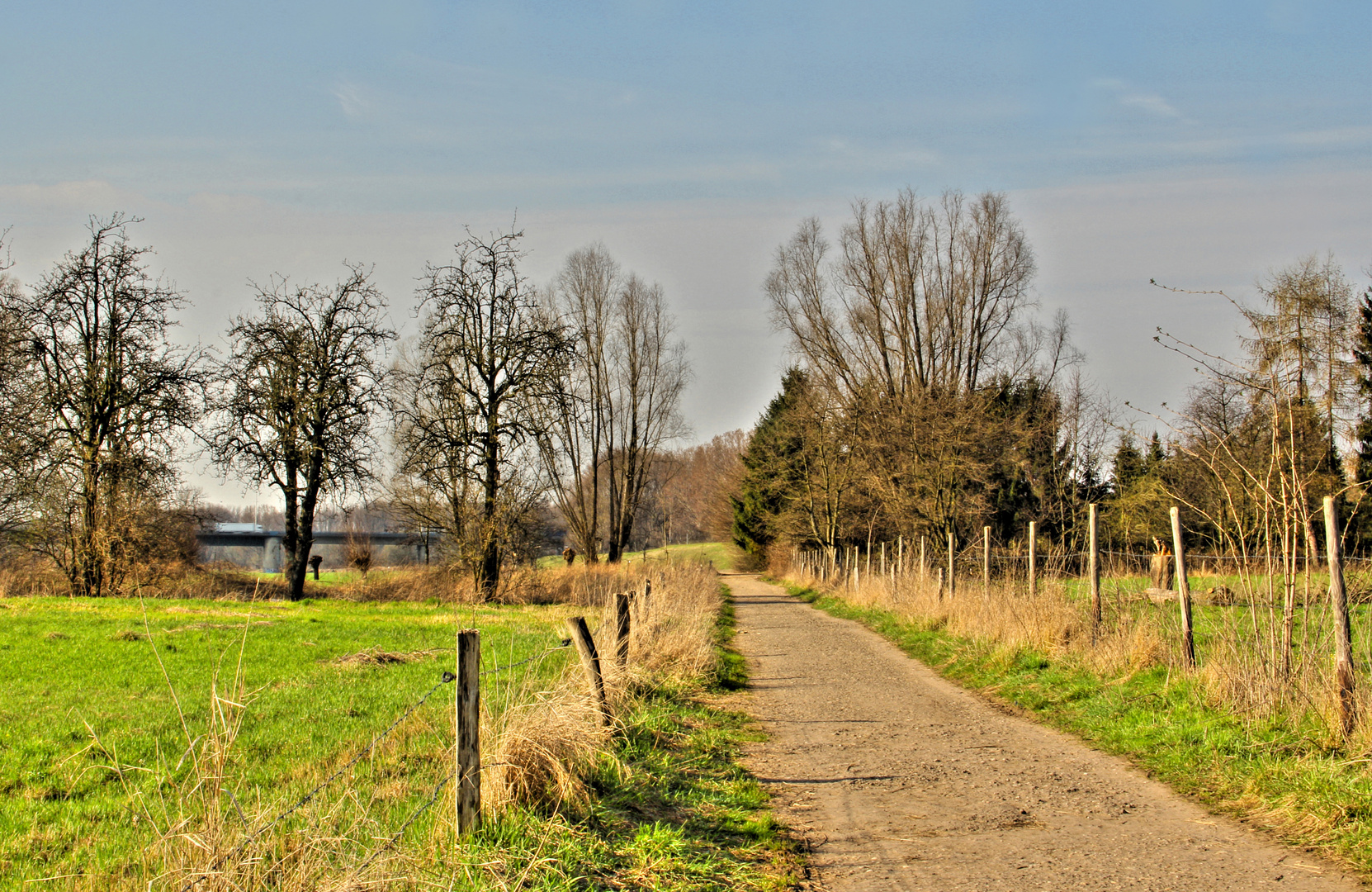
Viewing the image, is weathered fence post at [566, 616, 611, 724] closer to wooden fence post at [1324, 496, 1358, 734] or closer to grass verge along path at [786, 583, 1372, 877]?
grass verge along path at [786, 583, 1372, 877]

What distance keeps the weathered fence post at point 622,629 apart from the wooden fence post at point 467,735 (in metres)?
4.62

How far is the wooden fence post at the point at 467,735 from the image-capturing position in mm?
4684

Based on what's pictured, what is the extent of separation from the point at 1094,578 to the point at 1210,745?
4.49 metres

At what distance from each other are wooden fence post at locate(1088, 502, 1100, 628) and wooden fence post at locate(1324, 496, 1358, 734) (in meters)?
4.22

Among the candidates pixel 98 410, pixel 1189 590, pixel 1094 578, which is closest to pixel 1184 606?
pixel 1189 590

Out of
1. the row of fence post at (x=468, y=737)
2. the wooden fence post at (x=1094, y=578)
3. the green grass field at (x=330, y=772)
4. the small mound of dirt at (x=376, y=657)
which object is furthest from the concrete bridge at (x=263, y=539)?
the row of fence post at (x=468, y=737)

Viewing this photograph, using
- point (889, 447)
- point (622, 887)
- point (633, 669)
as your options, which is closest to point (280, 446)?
point (889, 447)

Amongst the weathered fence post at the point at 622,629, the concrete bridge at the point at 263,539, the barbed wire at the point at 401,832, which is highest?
the weathered fence post at the point at 622,629

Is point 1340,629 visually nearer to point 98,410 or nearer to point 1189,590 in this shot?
point 1189,590

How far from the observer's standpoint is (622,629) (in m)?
10.0

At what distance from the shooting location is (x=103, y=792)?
6.74m

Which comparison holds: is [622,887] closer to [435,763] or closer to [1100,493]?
[435,763]

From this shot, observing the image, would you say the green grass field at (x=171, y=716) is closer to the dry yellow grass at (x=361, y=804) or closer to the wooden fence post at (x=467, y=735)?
the dry yellow grass at (x=361, y=804)

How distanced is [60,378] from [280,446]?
23.8 ft
